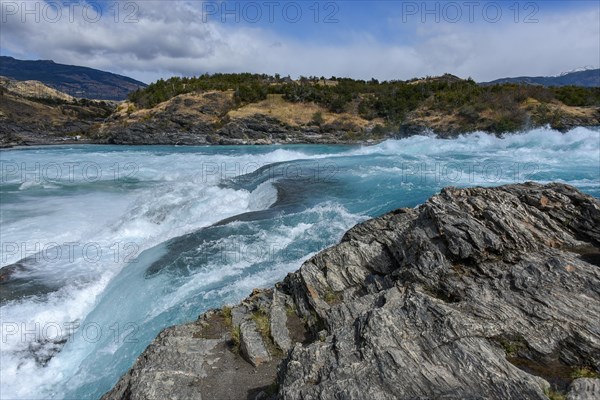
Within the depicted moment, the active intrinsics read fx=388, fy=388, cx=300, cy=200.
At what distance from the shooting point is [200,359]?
6.50 meters

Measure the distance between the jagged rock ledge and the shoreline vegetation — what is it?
135ft

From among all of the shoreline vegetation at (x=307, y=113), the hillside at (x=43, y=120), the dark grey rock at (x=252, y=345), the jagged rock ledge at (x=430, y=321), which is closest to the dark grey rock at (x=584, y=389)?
the jagged rock ledge at (x=430, y=321)

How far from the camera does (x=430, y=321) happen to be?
5277 mm

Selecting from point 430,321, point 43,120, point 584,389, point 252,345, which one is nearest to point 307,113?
point 43,120

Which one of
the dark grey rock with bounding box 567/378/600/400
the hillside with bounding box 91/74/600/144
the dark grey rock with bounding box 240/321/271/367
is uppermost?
the hillside with bounding box 91/74/600/144

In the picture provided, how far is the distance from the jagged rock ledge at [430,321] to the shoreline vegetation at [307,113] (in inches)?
1625

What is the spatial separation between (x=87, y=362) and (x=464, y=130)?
47.2 m

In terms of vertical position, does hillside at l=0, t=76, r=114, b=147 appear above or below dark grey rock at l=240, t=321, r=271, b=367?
above

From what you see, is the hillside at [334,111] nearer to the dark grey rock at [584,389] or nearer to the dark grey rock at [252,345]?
the dark grey rock at [252,345]

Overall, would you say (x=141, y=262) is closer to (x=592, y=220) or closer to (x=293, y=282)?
(x=293, y=282)

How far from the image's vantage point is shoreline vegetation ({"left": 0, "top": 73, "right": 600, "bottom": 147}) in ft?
158

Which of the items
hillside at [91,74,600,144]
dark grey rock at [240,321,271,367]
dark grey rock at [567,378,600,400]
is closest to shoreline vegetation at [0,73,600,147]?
hillside at [91,74,600,144]

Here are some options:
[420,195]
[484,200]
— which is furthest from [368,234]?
[420,195]

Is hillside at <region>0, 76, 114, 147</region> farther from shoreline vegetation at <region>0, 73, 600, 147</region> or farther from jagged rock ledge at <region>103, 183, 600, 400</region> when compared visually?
jagged rock ledge at <region>103, 183, 600, 400</region>
